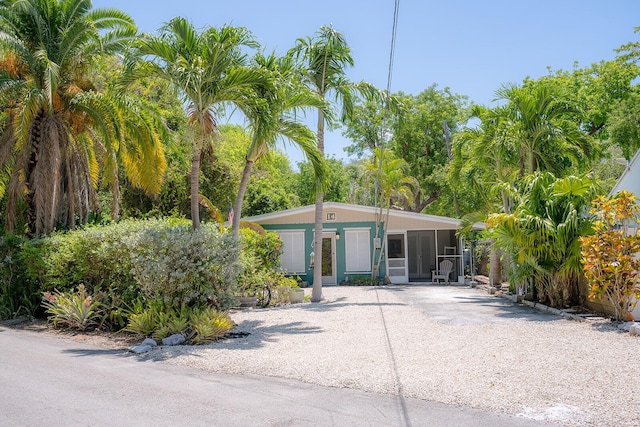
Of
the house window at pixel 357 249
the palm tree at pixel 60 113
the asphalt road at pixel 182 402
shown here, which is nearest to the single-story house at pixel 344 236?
the house window at pixel 357 249

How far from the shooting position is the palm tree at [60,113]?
13.0 metres

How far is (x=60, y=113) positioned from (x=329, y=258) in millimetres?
12314

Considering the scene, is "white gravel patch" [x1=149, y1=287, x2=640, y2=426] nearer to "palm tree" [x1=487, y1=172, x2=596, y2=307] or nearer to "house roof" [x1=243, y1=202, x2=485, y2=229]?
"palm tree" [x1=487, y1=172, x2=596, y2=307]

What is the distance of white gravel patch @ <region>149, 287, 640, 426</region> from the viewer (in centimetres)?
562

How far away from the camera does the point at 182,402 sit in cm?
567

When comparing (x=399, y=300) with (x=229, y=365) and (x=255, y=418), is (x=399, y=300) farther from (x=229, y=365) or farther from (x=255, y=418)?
(x=255, y=418)

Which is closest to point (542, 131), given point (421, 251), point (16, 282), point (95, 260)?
point (95, 260)

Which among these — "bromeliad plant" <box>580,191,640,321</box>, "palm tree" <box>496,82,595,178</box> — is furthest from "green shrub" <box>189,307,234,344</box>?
"palm tree" <box>496,82,595,178</box>

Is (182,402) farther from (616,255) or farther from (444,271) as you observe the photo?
(444,271)

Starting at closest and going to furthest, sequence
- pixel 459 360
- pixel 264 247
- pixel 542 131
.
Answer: pixel 459 360 → pixel 542 131 → pixel 264 247

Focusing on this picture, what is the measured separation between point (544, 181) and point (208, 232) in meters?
8.12

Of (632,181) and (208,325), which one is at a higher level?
(632,181)

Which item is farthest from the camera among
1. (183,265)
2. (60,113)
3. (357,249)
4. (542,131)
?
(357,249)

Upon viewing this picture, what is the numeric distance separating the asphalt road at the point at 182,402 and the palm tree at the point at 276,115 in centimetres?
489
